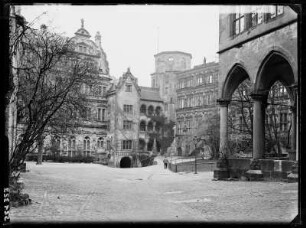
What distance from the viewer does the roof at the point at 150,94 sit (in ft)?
218

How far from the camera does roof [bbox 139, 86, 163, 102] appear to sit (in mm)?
66375

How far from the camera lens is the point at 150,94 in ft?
223

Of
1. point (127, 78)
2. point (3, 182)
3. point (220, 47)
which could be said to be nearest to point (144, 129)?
point (127, 78)

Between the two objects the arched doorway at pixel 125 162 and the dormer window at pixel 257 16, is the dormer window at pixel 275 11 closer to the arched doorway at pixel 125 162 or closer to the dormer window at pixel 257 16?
the dormer window at pixel 257 16

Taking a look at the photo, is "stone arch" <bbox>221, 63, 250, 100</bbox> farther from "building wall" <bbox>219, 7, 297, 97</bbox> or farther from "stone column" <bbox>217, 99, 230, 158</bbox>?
"stone column" <bbox>217, 99, 230, 158</bbox>

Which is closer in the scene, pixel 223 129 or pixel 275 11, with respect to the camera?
pixel 275 11

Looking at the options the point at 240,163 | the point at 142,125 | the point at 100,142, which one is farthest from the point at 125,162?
the point at 240,163

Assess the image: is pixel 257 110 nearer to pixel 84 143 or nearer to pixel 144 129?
pixel 84 143

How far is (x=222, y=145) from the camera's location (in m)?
19.7

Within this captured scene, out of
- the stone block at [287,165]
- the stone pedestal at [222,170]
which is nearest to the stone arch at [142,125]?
the stone pedestal at [222,170]

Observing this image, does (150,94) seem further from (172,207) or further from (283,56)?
(172,207)

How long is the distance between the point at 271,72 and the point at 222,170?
207 inches

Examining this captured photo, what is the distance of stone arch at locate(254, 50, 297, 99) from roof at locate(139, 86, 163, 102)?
46871mm

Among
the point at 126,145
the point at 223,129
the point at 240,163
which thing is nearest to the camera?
the point at 240,163
